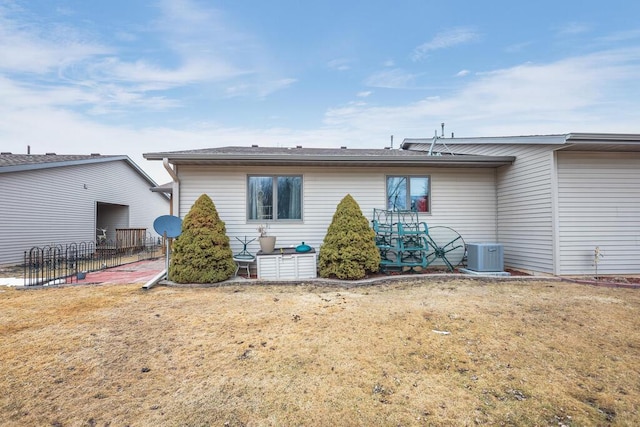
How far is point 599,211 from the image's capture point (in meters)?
6.79

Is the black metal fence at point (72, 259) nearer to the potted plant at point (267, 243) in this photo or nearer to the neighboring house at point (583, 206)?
the potted plant at point (267, 243)

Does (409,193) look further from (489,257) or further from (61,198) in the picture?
(61,198)

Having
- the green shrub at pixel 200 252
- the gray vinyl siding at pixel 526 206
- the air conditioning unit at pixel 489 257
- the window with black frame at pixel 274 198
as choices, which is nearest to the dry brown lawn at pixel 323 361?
the green shrub at pixel 200 252

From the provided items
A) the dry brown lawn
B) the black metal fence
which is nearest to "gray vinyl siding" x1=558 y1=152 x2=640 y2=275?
the dry brown lawn

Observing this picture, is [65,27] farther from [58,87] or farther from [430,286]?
[430,286]

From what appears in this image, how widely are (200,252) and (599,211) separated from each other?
29.4 feet

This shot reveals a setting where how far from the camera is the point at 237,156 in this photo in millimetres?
7008

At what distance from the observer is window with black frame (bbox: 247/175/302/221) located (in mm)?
7773

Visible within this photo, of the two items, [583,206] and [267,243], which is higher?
[583,206]

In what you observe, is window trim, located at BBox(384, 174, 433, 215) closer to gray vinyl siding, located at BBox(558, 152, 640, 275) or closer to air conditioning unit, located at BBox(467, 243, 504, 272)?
air conditioning unit, located at BBox(467, 243, 504, 272)

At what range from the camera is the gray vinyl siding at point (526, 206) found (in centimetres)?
677

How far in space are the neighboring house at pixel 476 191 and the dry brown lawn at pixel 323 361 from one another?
236 cm

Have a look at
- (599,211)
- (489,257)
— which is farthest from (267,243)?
(599,211)

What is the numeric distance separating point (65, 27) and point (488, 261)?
44.6ft
